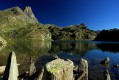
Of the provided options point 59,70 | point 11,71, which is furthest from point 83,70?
point 11,71

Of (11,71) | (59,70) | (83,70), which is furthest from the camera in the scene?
(83,70)

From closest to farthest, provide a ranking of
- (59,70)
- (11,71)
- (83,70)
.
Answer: (59,70) < (11,71) < (83,70)

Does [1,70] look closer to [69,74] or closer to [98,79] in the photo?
[98,79]

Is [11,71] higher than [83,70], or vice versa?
[11,71]

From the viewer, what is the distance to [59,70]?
28.3 ft

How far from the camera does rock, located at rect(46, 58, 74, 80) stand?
8367 millimetres

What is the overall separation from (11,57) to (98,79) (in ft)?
98.4

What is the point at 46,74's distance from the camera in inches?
338

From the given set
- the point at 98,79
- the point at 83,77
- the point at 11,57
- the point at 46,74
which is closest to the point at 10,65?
the point at 11,57

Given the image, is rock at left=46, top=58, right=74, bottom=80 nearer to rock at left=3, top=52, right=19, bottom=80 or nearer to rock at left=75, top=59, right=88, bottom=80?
rock at left=3, top=52, right=19, bottom=80

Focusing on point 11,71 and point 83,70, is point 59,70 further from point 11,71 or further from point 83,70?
point 83,70

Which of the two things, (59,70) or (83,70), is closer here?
(59,70)

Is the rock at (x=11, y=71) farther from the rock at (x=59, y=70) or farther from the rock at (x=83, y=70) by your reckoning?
the rock at (x=83, y=70)

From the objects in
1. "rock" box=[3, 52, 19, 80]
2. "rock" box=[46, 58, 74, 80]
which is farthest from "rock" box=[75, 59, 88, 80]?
"rock" box=[3, 52, 19, 80]
